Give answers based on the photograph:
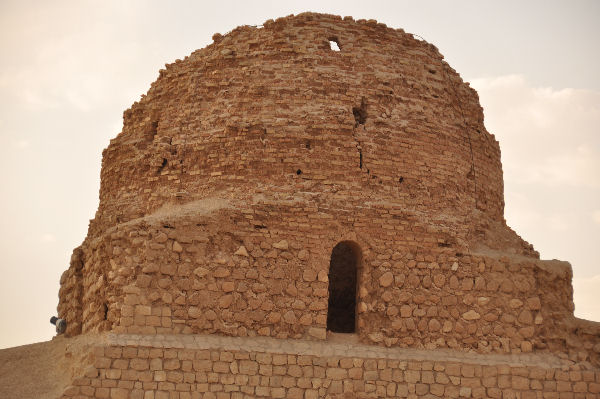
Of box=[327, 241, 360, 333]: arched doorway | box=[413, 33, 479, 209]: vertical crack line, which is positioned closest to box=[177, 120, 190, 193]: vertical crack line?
box=[327, 241, 360, 333]: arched doorway

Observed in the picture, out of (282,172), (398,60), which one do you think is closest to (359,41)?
(398,60)

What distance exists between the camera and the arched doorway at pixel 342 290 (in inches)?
476

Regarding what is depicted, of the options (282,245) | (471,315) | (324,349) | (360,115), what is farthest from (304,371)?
(360,115)

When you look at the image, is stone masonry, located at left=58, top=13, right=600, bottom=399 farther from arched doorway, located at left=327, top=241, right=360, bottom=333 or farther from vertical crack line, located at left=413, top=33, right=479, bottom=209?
arched doorway, located at left=327, top=241, right=360, bottom=333

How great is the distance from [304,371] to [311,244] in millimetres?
1702

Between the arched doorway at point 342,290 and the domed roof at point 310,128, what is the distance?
2.47 metres

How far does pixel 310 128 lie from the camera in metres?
10.1

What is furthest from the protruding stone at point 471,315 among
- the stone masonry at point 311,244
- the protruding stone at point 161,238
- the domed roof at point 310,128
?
the protruding stone at point 161,238

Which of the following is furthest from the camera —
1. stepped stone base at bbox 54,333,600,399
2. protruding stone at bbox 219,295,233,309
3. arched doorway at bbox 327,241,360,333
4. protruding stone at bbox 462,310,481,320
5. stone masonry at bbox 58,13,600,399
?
arched doorway at bbox 327,241,360,333

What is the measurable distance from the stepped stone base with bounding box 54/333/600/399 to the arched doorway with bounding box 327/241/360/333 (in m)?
2.96

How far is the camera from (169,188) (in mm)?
10359

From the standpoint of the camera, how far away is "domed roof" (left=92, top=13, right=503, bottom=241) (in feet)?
32.6

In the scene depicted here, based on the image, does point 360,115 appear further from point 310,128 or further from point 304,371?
point 304,371

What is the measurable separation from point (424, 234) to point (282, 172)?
7.14 ft
